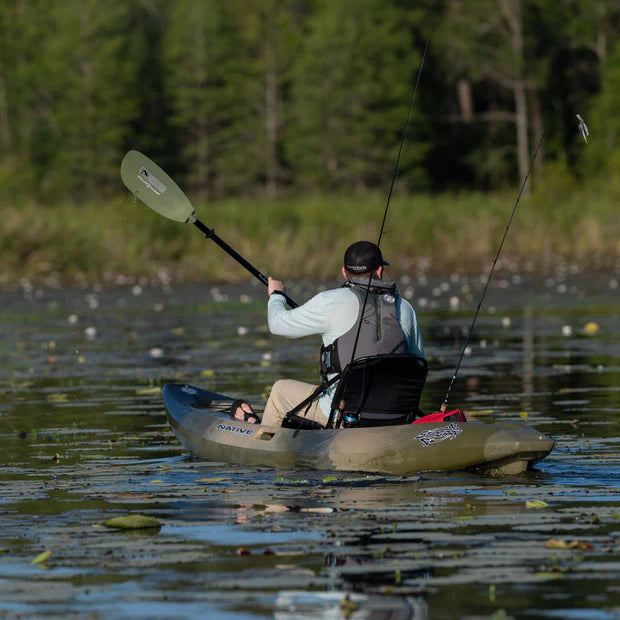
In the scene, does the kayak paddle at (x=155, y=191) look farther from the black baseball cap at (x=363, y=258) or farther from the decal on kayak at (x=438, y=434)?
the decal on kayak at (x=438, y=434)

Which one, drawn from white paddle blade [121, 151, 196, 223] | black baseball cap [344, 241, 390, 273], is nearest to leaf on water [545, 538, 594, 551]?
black baseball cap [344, 241, 390, 273]

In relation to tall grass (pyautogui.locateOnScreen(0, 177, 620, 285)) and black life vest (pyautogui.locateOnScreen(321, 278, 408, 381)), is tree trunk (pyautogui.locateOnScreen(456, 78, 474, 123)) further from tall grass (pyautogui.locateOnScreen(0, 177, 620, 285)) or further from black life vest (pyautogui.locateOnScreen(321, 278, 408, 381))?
black life vest (pyautogui.locateOnScreen(321, 278, 408, 381))

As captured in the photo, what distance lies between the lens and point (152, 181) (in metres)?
13.7

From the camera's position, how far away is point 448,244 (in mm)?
36906

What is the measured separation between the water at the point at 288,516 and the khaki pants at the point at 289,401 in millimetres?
431

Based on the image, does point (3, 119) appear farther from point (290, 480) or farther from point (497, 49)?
point (290, 480)

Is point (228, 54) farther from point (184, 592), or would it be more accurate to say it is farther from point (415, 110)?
point (184, 592)

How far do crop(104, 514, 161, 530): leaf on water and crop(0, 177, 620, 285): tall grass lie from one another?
24513 millimetres

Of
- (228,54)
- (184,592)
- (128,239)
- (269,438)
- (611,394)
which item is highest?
(228,54)

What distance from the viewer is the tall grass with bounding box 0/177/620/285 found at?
33.2m

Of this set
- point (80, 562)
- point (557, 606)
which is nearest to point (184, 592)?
point (80, 562)

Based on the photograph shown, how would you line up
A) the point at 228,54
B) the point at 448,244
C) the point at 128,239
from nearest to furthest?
the point at 128,239, the point at 448,244, the point at 228,54

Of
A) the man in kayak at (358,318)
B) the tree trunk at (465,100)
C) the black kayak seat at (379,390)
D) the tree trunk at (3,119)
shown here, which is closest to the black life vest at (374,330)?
the man in kayak at (358,318)

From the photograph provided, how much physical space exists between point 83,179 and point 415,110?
15890 millimetres
